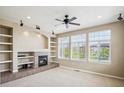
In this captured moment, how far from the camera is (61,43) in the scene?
7.38 metres

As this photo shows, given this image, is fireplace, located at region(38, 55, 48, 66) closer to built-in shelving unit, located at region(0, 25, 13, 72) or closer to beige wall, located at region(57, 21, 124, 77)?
built-in shelving unit, located at region(0, 25, 13, 72)

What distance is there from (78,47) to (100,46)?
1.49 meters

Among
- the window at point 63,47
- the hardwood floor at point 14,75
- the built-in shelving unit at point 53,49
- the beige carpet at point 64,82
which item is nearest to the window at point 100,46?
the beige carpet at point 64,82

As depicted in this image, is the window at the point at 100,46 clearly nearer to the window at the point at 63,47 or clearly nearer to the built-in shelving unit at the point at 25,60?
the window at the point at 63,47

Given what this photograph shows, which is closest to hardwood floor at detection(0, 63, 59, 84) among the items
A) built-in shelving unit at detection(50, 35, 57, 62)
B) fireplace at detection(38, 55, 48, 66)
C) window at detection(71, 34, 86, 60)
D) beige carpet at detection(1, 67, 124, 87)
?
beige carpet at detection(1, 67, 124, 87)

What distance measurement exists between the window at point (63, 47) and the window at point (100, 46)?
187cm

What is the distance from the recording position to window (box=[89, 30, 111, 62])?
487cm

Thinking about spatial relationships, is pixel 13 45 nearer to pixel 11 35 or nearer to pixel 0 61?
pixel 11 35

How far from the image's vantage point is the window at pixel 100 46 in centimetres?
487

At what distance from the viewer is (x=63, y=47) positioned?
725cm

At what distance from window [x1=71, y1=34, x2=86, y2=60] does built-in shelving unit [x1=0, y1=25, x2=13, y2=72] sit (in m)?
3.78

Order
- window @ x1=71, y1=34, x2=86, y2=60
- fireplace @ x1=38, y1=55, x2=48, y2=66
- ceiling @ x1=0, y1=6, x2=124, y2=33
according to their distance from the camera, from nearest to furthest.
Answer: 1. ceiling @ x1=0, y1=6, x2=124, y2=33
2. window @ x1=71, y1=34, x2=86, y2=60
3. fireplace @ x1=38, y1=55, x2=48, y2=66

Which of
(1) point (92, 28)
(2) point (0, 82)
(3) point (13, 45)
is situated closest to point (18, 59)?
(3) point (13, 45)
